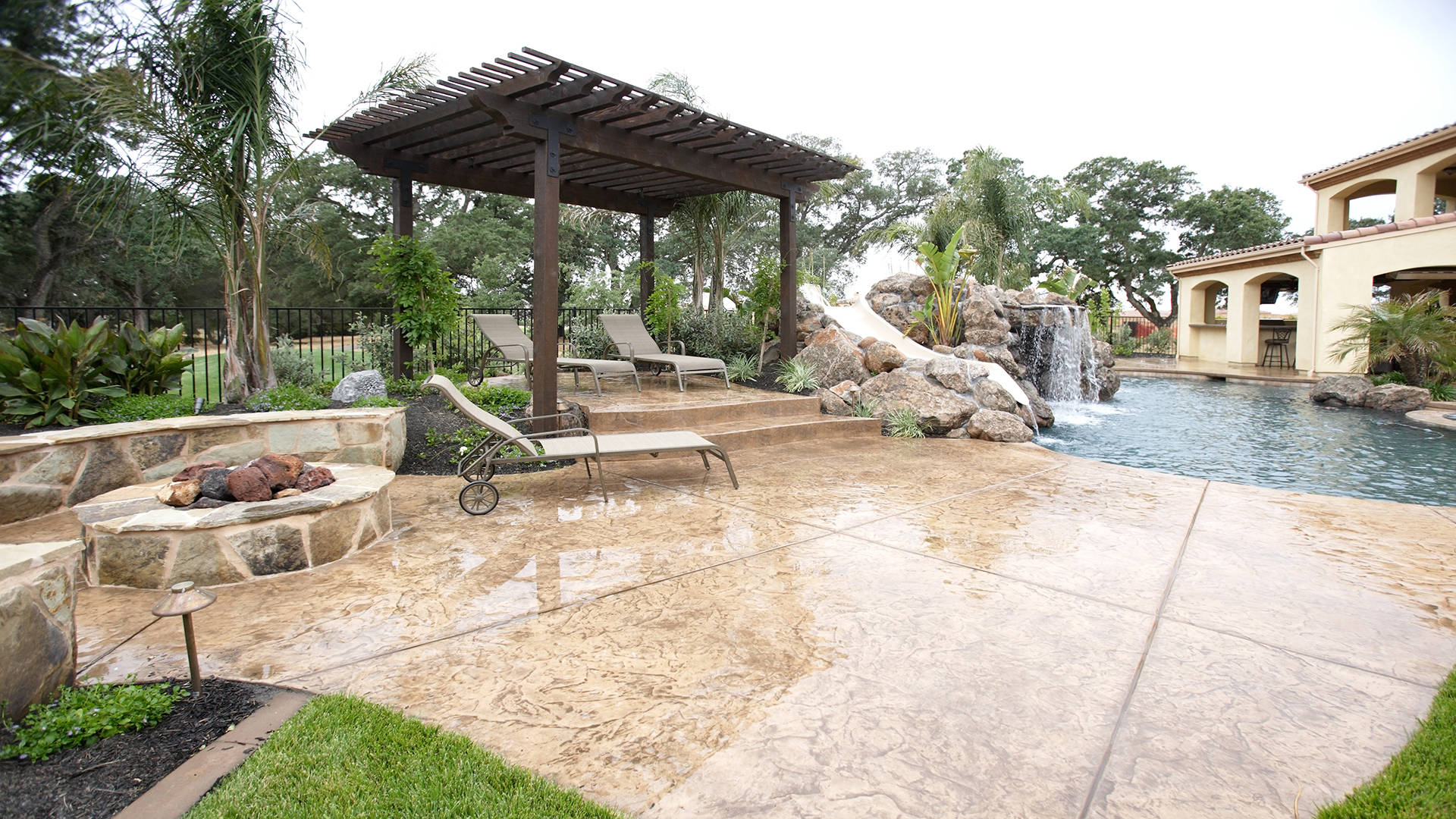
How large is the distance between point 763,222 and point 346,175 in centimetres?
1602

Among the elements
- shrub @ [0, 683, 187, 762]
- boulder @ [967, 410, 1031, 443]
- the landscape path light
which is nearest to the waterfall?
boulder @ [967, 410, 1031, 443]

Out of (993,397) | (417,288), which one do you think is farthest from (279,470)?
(993,397)

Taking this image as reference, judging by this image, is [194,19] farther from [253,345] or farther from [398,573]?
[398,573]

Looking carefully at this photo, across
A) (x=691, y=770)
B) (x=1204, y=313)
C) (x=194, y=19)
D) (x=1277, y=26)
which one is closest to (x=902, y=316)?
(x=1277, y=26)

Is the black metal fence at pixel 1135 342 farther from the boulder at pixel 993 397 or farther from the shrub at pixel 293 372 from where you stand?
the shrub at pixel 293 372

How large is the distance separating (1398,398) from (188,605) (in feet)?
56.1

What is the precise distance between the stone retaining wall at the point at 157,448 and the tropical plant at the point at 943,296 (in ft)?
30.2

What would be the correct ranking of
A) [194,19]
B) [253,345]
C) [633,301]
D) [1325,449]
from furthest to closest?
[633,301], [1325,449], [253,345], [194,19]

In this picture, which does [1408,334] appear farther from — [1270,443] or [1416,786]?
[1416,786]

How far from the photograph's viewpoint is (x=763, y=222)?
30781 millimetres

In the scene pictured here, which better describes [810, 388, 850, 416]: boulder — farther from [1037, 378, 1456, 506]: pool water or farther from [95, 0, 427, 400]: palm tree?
[95, 0, 427, 400]: palm tree

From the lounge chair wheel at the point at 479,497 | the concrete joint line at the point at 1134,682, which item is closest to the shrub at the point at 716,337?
the lounge chair wheel at the point at 479,497

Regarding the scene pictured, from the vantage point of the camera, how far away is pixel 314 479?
4117 millimetres

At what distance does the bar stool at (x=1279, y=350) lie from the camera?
2128 centimetres
